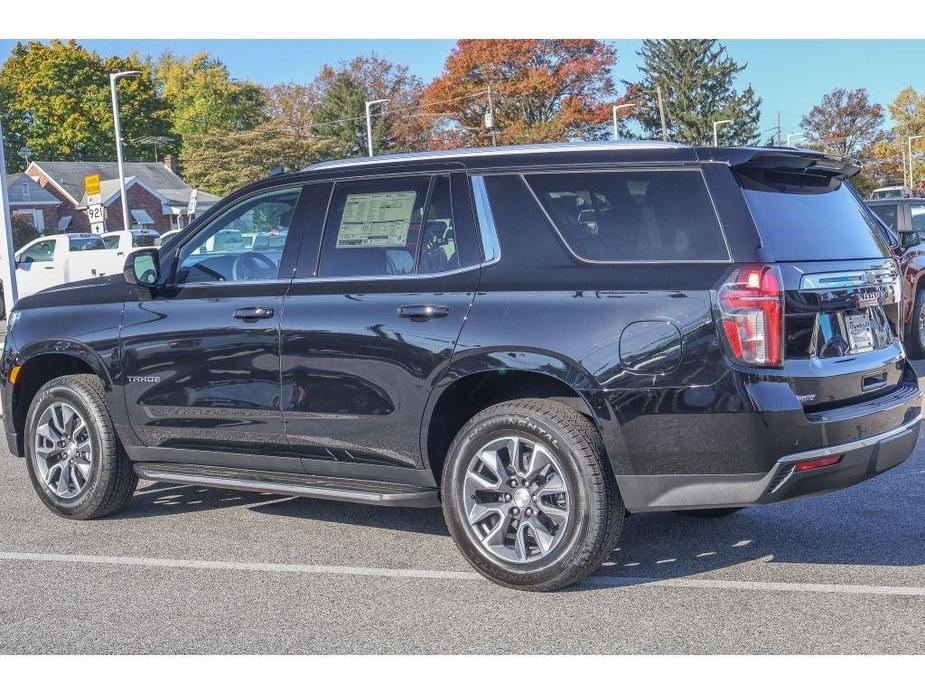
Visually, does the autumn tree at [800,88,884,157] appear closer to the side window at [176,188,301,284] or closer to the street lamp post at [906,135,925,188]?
the street lamp post at [906,135,925,188]

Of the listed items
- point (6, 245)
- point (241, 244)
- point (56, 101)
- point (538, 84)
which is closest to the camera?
point (241, 244)

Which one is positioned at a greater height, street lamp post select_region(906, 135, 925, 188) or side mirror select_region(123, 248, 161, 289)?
street lamp post select_region(906, 135, 925, 188)

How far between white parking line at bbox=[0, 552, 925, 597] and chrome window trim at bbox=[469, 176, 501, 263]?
1.49 metres

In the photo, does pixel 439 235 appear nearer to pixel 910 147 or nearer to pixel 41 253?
pixel 41 253

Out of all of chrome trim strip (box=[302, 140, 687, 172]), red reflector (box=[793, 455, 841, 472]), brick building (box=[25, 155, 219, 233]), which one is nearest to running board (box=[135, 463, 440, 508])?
chrome trim strip (box=[302, 140, 687, 172])

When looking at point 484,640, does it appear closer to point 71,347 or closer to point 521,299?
point 521,299

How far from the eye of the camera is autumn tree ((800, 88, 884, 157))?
101250 mm

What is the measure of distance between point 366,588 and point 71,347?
8.24ft

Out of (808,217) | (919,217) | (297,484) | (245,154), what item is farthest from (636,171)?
(245,154)

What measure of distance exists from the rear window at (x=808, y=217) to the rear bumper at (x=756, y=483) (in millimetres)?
828

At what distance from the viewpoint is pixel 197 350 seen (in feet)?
19.6

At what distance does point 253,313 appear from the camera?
577 centimetres

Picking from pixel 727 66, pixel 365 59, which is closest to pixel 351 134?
pixel 365 59

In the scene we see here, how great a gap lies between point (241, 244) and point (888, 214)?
11365 mm
